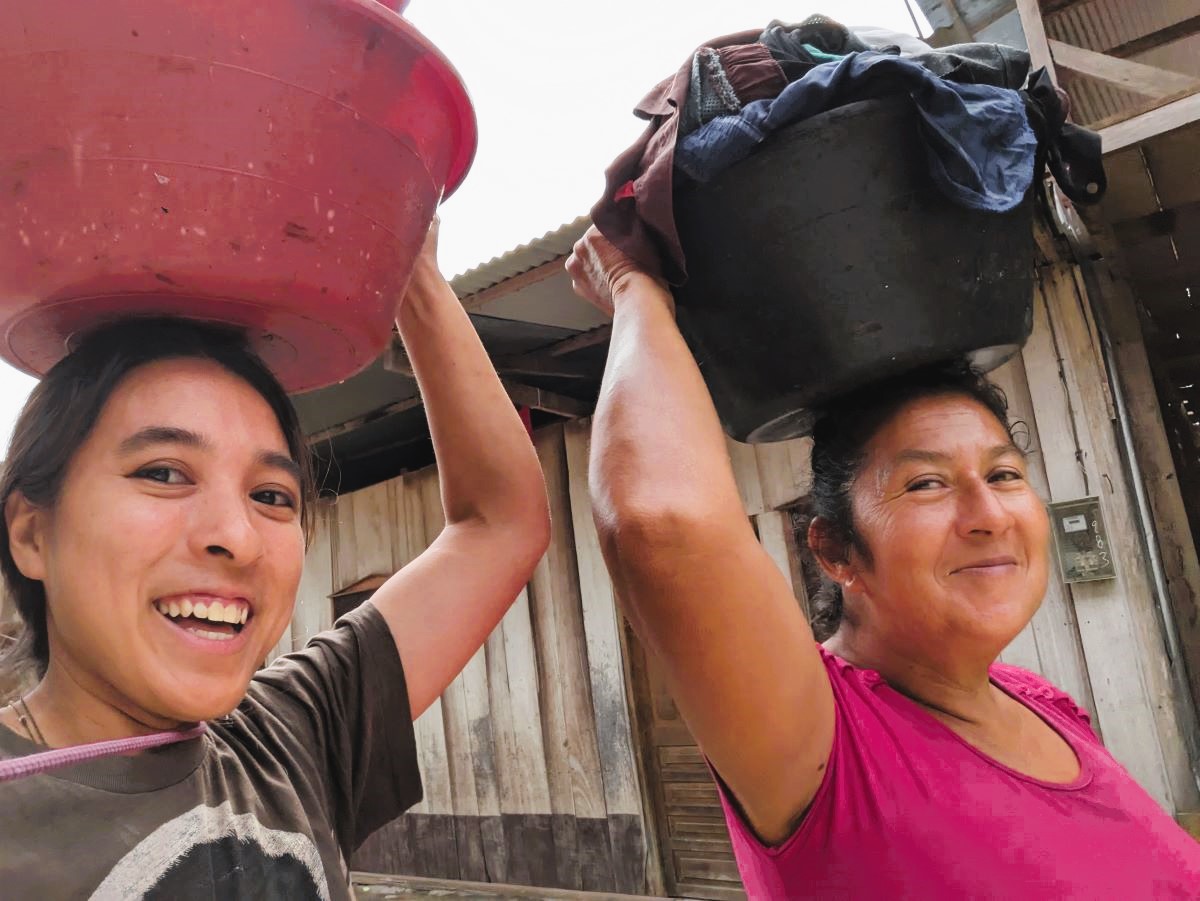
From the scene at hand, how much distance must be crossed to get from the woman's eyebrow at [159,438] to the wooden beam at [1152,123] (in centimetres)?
344

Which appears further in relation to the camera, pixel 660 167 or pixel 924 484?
pixel 924 484

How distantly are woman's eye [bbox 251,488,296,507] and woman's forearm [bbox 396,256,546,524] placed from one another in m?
0.45

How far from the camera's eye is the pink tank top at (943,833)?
1087mm

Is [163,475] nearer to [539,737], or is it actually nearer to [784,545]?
[784,545]

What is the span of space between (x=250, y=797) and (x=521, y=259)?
9.45 ft

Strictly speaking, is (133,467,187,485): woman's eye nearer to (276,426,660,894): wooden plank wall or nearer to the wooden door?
(276,426,660,894): wooden plank wall

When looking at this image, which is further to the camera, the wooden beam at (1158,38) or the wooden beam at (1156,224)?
the wooden beam at (1158,38)

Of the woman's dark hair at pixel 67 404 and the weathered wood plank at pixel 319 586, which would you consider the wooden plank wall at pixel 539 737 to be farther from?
the woman's dark hair at pixel 67 404

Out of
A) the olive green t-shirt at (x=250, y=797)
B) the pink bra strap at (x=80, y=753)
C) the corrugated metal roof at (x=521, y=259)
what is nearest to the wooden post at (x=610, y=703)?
the corrugated metal roof at (x=521, y=259)

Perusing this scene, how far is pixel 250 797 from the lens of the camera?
1063mm

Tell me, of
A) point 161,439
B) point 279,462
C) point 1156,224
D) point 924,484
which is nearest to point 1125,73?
point 1156,224

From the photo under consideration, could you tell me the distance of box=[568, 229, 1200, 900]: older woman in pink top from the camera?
108 centimetres

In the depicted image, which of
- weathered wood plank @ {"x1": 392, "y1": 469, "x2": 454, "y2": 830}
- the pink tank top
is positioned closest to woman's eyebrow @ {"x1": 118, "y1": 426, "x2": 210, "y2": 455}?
the pink tank top

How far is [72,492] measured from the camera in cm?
99
